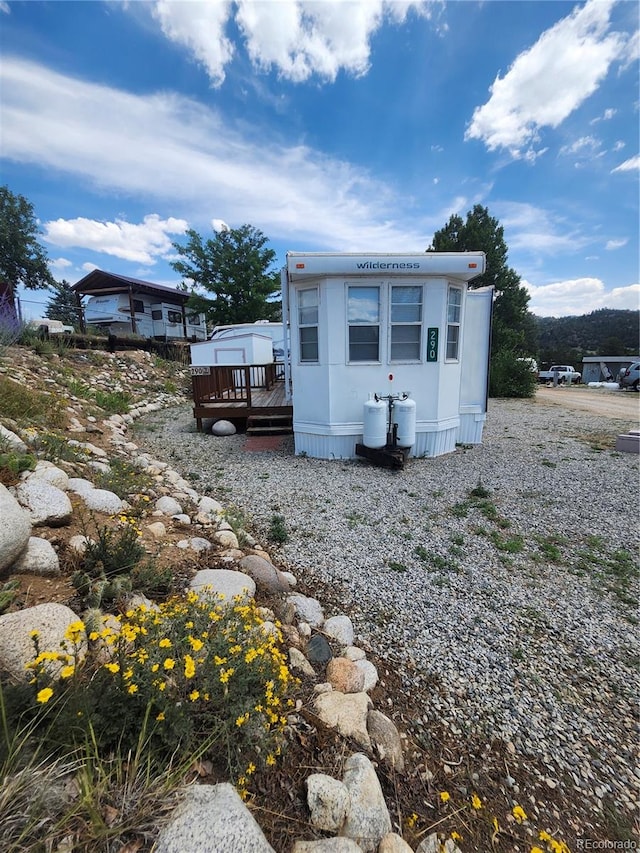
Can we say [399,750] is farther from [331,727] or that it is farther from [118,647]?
[118,647]

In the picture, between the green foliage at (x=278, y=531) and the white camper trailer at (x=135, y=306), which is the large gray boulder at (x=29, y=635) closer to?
the green foliage at (x=278, y=531)

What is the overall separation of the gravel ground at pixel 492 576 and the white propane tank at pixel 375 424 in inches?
18.4

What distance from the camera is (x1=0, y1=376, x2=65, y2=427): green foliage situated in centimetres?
456

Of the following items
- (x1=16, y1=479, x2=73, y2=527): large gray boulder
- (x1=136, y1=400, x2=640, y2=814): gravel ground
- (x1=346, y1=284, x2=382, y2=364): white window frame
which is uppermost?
(x1=346, y1=284, x2=382, y2=364): white window frame

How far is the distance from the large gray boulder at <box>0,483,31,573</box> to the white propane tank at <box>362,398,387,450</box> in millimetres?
4893

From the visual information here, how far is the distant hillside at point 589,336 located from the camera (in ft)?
144

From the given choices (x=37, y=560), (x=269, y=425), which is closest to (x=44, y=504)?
(x=37, y=560)

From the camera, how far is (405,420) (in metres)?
6.25

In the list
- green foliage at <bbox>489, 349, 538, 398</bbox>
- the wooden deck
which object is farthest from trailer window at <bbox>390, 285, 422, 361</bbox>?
green foliage at <bbox>489, 349, 538, 398</bbox>

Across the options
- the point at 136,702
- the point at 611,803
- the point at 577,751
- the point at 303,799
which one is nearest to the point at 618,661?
the point at 577,751

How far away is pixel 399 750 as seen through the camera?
5.89 ft

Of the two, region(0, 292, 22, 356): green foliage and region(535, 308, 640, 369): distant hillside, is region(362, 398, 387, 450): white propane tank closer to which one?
region(0, 292, 22, 356): green foliage

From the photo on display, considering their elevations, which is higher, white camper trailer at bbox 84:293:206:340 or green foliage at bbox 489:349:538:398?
white camper trailer at bbox 84:293:206:340

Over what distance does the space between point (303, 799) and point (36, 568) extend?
1.74 m
